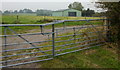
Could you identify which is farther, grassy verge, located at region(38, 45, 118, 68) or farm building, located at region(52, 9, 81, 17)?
farm building, located at region(52, 9, 81, 17)

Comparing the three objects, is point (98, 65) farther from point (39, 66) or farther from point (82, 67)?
point (39, 66)

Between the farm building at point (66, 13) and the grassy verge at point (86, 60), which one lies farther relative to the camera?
the farm building at point (66, 13)

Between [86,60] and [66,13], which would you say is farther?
[66,13]

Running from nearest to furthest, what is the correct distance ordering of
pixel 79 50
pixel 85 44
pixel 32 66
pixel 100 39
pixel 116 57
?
pixel 32 66
pixel 116 57
pixel 79 50
pixel 85 44
pixel 100 39

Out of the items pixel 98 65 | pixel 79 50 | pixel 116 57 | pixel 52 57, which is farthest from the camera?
pixel 79 50

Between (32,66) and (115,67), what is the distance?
2.56 metres

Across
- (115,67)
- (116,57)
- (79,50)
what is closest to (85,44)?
(79,50)

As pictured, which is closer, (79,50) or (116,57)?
(116,57)

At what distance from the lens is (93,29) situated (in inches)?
238

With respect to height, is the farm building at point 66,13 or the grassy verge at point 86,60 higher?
the farm building at point 66,13

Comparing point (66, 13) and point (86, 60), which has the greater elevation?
point (66, 13)

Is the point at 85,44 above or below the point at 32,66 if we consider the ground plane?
above

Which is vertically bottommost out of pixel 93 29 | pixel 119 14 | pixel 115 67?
pixel 115 67

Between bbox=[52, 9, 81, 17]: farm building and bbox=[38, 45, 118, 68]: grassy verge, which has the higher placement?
bbox=[52, 9, 81, 17]: farm building
